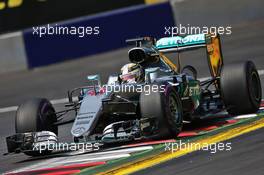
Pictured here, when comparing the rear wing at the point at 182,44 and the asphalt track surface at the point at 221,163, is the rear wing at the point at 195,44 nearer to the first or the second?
the rear wing at the point at 182,44

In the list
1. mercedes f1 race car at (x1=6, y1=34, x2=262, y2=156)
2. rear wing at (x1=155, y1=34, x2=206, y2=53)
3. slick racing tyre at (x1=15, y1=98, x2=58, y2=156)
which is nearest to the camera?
mercedes f1 race car at (x1=6, y1=34, x2=262, y2=156)

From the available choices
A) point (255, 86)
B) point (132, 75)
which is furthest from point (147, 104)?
point (255, 86)

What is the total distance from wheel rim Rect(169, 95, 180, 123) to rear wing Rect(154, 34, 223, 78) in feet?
6.13

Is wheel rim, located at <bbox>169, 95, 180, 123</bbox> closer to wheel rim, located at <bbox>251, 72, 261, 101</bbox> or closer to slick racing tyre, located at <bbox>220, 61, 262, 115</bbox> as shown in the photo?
slick racing tyre, located at <bbox>220, 61, 262, 115</bbox>

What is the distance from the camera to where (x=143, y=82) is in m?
11.3

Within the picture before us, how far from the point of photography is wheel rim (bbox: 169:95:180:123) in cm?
1059

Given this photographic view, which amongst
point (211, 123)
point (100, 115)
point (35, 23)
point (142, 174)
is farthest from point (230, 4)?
point (142, 174)

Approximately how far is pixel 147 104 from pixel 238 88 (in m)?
1.73

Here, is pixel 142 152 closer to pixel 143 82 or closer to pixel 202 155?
pixel 202 155

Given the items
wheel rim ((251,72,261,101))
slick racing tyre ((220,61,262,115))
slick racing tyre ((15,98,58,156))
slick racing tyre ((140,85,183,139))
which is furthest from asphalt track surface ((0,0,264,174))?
wheel rim ((251,72,261,101))

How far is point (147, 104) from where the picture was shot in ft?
33.7

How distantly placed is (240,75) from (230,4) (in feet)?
28.9

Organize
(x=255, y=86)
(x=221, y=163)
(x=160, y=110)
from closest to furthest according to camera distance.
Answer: (x=221, y=163) < (x=160, y=110) < (x=255, y=86)

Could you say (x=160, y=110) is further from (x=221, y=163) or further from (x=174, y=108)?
(x=221, y=163)
